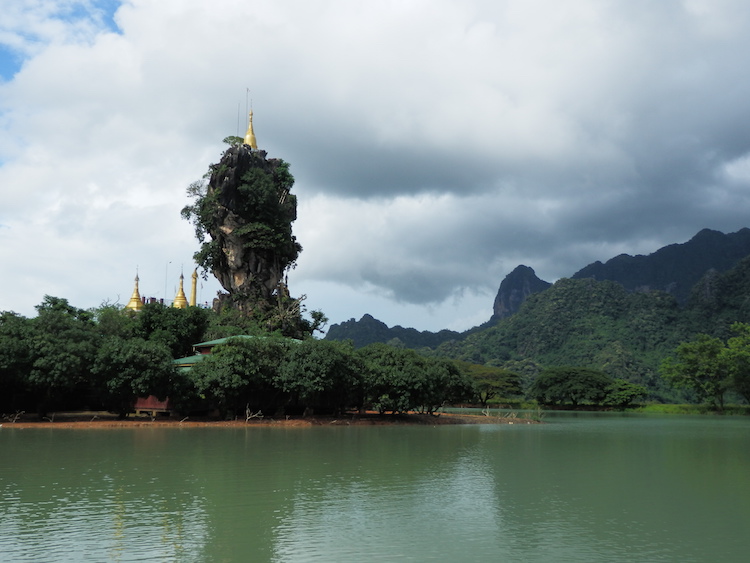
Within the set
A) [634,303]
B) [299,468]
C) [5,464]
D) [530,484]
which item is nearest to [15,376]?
[5,464]

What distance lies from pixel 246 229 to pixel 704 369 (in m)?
48.9

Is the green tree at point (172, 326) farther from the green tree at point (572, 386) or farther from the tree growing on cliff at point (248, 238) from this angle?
the green tree at point (572, 386)

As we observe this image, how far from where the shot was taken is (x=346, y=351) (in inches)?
1818

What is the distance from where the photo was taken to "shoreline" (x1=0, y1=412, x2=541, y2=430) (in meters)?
38.1

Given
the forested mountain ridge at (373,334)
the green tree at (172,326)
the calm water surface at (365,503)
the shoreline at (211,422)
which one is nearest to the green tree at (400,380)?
the shoreline at (211,422)

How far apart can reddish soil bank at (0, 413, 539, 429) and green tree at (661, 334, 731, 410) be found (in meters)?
28.4

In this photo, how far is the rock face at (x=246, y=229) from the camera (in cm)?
6291

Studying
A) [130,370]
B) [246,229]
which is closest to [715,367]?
[246,229]

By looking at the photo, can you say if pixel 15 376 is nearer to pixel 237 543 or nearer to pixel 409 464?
pixel 409 464

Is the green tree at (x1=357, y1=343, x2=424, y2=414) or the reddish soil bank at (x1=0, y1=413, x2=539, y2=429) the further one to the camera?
the green tree at (x1=357, y1=343, x2=424, y2=414)

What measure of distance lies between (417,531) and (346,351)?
33.5m

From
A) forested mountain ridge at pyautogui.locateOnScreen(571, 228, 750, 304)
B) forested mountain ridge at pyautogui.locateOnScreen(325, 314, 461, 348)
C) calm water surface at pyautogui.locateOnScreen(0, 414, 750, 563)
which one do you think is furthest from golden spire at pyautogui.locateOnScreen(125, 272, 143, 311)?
forested mountain ridge at pyautogui.locateOnScreen(571, 228, 750, 304)

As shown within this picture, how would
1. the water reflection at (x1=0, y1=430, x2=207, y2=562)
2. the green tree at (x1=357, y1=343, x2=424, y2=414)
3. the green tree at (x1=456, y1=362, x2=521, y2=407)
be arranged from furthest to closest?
1. the green tree at (x1=456, y1=362, x2=521, y2=407)
2. the green tree at (x1=357, y1=343, x2=424, y2=414)
3. the water reflection at (x1=0, y1=430, x2=207, y2=562)

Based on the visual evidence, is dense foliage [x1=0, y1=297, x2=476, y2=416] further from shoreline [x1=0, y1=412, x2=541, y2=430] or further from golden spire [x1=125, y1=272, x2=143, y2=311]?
golden spire [x1=125, y1=272, x2=143, y2=311]
